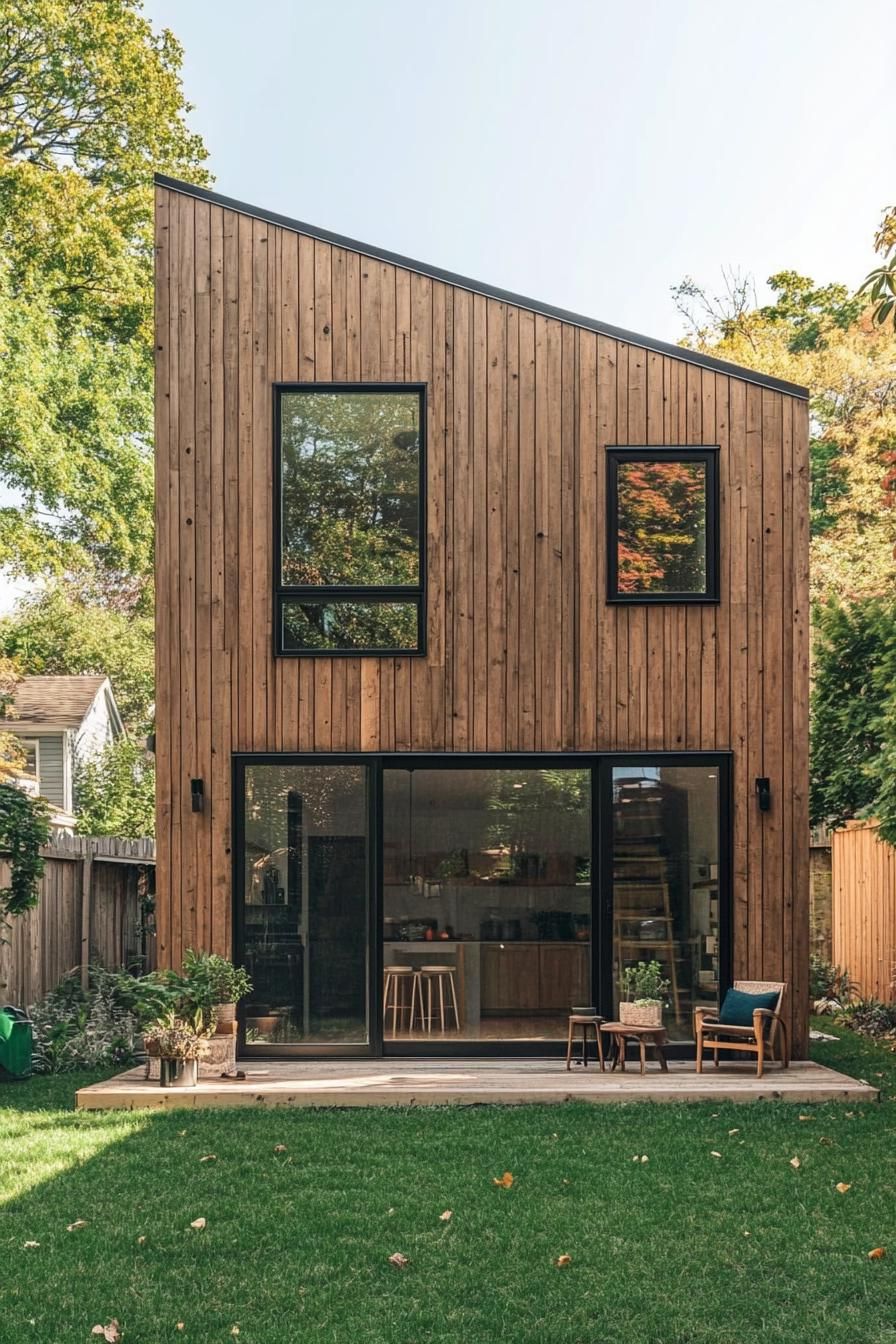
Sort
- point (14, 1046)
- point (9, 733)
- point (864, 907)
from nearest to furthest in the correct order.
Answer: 1. point (14, 1046)
2. point (864, 907)
3. point (9, 733)

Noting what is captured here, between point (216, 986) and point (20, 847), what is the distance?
1857 millimetres

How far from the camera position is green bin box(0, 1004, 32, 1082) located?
9602 millimetres

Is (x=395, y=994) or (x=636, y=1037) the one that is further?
(x=395, y=994)

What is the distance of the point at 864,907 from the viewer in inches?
516

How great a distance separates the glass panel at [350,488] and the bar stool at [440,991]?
285 cm

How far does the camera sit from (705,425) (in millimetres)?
10086

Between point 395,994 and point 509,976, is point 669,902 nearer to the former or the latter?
point 509,976

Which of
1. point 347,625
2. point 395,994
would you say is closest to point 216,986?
point 395,994

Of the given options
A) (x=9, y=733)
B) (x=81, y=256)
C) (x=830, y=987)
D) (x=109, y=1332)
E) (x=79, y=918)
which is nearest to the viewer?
(x=109, y=1332)

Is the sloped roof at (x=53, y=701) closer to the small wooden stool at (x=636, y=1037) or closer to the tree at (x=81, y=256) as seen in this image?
the tree at (x=81, y=256)

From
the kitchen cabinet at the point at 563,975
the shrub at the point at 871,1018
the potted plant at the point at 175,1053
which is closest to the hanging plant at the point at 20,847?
the potted plant at the point at 175,1053

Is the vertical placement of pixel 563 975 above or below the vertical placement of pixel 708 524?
below

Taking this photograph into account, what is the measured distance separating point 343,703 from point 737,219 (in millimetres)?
20480

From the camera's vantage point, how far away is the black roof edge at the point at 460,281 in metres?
10.1
